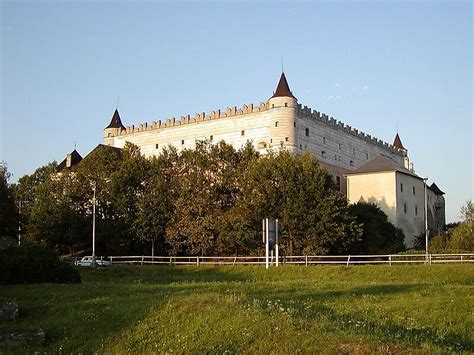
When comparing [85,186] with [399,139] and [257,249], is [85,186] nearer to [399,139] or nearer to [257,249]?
[257,249]

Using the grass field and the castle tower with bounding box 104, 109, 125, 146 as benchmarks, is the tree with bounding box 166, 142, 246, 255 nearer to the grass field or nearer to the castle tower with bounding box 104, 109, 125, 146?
the grass field

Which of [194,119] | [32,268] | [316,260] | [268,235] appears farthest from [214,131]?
[32,268]

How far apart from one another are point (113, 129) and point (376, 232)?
59288 millimetres

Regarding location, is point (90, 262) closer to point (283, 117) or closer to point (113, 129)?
point (283, 117)

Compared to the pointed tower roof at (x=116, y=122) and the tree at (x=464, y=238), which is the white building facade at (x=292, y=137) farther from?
the tree at (x=464, y=238)

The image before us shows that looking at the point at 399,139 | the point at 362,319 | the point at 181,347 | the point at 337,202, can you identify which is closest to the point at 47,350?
the point at 181,347

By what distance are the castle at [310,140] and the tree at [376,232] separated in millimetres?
5950

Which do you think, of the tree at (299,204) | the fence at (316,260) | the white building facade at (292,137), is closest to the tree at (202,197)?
the fence at (316,260)

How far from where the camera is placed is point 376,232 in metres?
62.8

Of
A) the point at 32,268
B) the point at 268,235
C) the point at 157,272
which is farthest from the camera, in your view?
the point at 157,272

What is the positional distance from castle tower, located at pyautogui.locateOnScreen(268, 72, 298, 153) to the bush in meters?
56.3

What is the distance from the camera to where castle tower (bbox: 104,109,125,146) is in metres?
107

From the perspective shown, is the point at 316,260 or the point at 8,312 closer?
the point at 8,312

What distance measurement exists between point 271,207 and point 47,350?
39.7m
